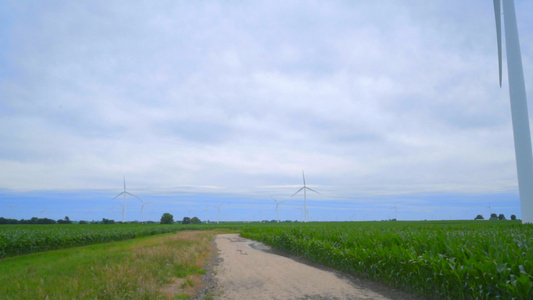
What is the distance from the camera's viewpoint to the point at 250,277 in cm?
1323

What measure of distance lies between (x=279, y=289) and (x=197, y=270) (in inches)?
197

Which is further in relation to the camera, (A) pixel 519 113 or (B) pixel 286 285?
(A) pixel 519 113

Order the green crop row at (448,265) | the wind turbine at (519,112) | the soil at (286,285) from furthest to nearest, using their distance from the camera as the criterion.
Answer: the wind turbine at (519,112), the soil at (286,285), the green crop row at (448,265)

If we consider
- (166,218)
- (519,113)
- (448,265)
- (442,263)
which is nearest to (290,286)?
(442,263)

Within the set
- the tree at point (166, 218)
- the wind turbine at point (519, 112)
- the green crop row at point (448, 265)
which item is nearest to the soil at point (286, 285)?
the green crop row at point (448, 265)

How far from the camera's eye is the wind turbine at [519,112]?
77.4 ft

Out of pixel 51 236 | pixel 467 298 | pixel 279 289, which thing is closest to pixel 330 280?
pixel 279 289

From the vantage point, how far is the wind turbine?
77.4 feet

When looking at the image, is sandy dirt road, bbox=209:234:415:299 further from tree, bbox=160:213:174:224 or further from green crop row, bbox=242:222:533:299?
tree, bbox=160:213:174:224

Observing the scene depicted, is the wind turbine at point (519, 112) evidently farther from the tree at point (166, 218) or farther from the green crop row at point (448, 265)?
the tree at point (166, 218)

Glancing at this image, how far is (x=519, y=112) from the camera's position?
24.3 meters

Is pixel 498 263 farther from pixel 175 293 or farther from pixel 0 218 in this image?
pixel 0 218

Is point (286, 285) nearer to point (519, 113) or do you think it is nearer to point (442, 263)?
point (442, 263)

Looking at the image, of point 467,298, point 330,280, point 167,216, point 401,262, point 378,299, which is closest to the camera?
point 467,298
